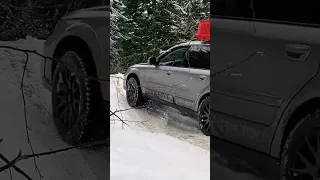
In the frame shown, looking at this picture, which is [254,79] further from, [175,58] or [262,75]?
[175,58]

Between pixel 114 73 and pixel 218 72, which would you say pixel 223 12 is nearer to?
pixel 218 72

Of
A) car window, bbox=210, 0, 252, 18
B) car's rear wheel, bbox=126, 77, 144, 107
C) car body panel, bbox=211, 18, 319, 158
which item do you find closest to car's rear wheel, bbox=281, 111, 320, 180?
car body panel, bbox=211, 18, 319, 158

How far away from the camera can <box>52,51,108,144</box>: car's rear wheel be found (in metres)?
2.39

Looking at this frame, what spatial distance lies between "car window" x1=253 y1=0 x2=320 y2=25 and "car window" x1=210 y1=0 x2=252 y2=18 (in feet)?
0.16

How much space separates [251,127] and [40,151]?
117 centimetres

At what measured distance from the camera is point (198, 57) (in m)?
3.06

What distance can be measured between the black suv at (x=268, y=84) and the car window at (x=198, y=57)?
72cm

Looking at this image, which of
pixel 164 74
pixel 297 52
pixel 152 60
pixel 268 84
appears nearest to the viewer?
pixel 297 52

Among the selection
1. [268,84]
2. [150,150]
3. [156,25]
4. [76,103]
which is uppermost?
[156,25]

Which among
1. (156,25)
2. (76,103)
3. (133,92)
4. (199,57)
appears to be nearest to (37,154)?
(76,103)

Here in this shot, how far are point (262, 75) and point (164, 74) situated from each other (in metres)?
1.25

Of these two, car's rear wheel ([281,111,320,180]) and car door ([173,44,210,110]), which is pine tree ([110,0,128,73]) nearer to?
car door ([173,44,210,110])

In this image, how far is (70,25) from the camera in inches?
93.7

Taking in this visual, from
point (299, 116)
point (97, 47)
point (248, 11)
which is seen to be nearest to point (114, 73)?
point (97, 47)
